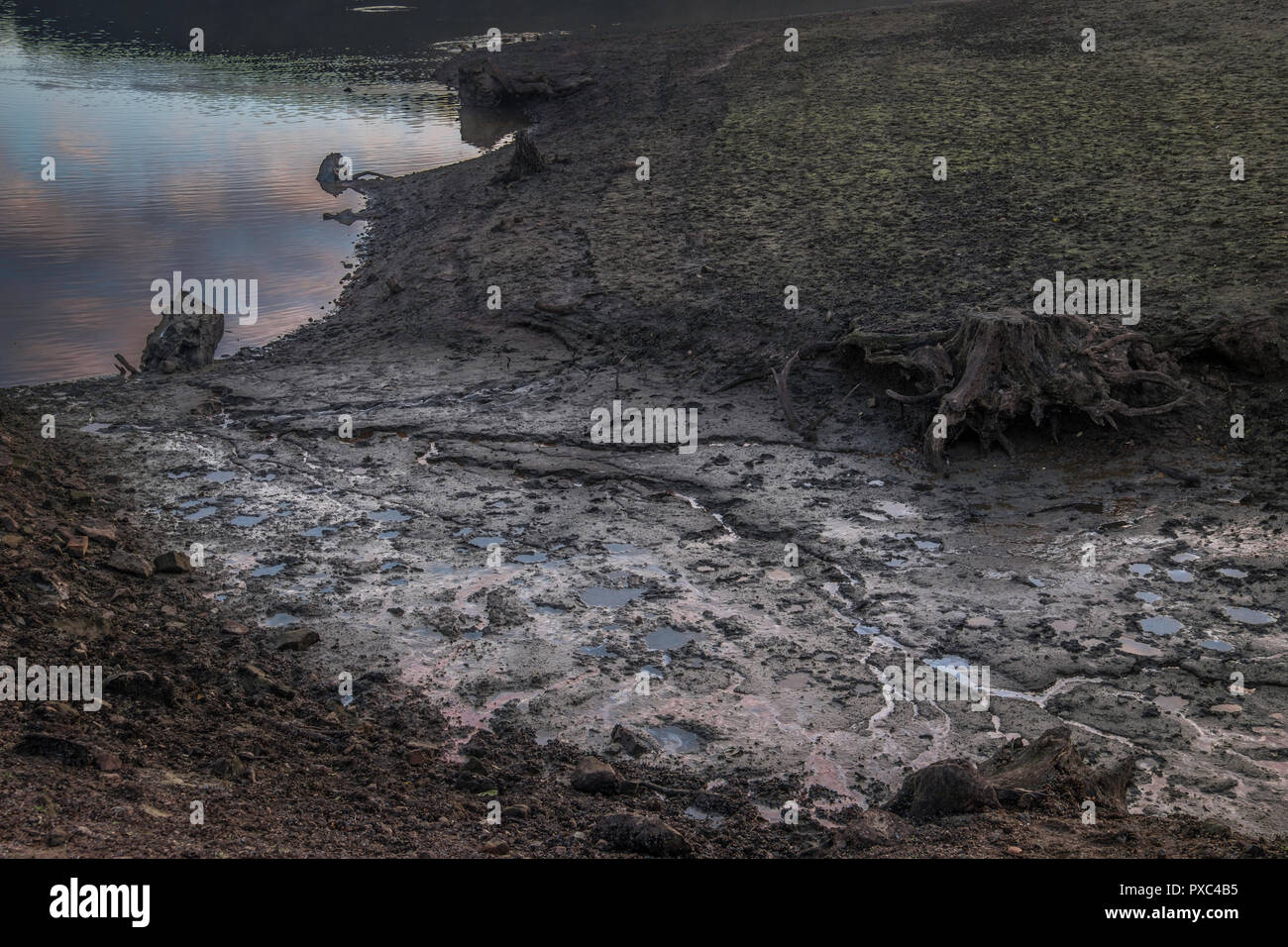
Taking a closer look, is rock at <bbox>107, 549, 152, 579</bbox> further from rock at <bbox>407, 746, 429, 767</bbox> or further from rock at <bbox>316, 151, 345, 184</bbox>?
rock at <bbox>316, 151, 345, 184</bbox>

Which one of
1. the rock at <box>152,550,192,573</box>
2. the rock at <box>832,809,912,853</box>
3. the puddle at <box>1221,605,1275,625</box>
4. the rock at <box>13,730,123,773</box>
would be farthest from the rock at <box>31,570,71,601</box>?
the puddle at <box>1221,605,1275,625</box>

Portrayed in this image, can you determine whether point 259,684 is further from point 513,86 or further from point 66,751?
point 513,86

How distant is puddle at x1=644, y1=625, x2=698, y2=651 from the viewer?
6.24m

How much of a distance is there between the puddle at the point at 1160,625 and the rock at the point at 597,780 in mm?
3001

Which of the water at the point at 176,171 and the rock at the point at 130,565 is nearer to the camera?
the rock at the point at 130,565

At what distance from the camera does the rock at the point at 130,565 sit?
22.7 feet

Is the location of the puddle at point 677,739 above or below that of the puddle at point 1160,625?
below

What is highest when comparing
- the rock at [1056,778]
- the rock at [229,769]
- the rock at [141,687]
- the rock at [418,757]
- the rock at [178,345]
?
the rock at [178,345]

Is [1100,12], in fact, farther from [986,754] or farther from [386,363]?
[986,754]

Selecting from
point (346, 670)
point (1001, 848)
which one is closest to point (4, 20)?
point (346, 670)

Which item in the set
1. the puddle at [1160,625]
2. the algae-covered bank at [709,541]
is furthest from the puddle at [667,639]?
the puddle at [1160,625]

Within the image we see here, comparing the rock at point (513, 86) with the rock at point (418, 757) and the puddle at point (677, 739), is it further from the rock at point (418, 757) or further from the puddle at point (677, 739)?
the rock at point (418, 757)

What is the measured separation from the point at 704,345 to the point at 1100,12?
46.7 feet

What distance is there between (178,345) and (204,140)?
39.3ft
